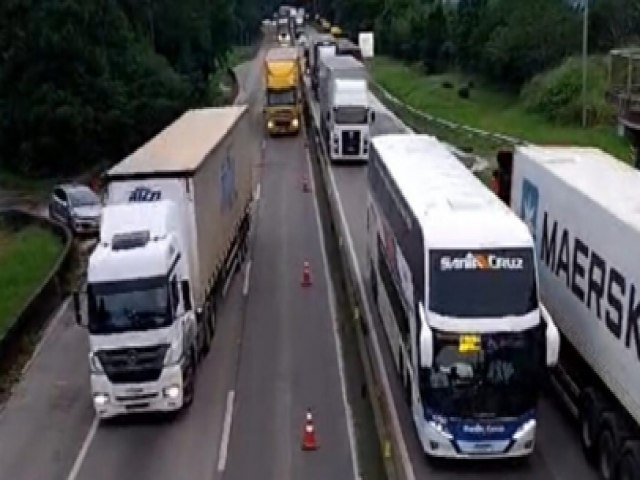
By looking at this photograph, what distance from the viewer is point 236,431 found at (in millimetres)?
20906

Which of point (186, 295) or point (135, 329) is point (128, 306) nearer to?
point (135, 329)

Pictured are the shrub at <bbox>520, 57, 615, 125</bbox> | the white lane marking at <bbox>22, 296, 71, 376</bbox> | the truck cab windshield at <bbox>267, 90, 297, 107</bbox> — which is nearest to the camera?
the white lane marking at <bbox>22, 296, 71, 376</bbox>

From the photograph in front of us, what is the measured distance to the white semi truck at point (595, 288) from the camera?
16.7 meters

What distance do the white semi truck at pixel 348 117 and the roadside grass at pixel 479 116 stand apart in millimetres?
4637

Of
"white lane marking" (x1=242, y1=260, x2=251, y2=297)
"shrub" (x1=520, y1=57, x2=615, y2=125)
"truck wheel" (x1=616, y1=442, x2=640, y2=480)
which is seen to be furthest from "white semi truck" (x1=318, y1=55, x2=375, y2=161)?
"truck wheel" (x1=616, y1=442, x2=640, y2=480)

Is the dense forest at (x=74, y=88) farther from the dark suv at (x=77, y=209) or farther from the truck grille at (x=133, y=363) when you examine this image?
the truck grille at (x=133, y=363)

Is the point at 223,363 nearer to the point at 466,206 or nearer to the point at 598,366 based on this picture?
the point at 466,206

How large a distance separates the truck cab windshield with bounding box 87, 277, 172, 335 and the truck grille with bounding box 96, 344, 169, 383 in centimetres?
37

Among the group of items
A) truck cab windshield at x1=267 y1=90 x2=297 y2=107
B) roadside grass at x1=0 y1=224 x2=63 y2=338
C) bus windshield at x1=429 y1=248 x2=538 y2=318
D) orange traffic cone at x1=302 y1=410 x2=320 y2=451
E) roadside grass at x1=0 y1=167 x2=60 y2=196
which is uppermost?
bus windshield at x1=429 y1=248 x2=538 y2=318

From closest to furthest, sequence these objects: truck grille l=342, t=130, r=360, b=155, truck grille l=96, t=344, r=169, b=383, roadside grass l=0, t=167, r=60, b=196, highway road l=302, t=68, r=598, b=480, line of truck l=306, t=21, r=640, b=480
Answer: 1. line of truck l=306, t=21, r=640, b=480
2. highway road l=302, t=68, r=598, b=480
3. truck grille l=96, t=344, r=169, b=383
4. truck grille l=342, t=130, r=360, b=155
5. roadside grass l=0, t=167, r=60, b=196

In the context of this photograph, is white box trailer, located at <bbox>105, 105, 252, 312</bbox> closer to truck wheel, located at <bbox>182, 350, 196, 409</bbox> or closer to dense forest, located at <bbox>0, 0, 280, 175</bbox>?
truck wheel, located at <bbox>182, 350, 196, 409</bbox>

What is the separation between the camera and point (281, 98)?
5997cm

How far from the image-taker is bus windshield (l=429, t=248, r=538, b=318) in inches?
693

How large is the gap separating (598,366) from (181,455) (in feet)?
22.8
